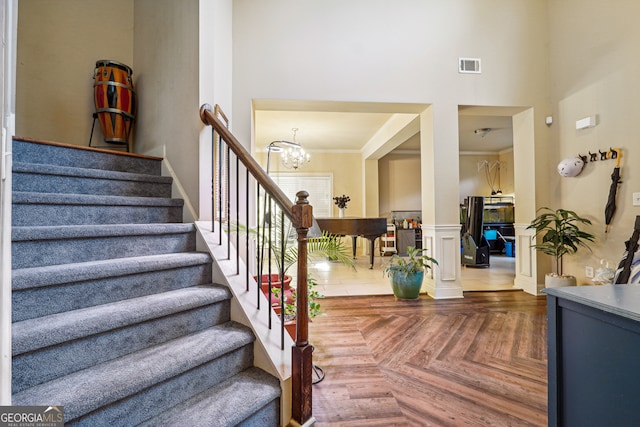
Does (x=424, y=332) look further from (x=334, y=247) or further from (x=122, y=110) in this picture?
(x=122, y=110)

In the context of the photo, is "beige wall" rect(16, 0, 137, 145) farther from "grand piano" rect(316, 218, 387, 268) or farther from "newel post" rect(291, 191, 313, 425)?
"grand piano" rect(316, 218, 387, 268)

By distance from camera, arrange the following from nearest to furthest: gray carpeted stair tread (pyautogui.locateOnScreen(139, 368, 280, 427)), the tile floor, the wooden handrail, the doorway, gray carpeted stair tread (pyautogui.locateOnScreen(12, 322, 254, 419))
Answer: gray carpeted stair tread (pyautogui.locateOnScreen(12, 322, 254, 419))
gray carpeted stair tread (pyautogui.locateOnScreen(139, 368, 280, 427))
the wooden handrail
the tile floor
the doorway

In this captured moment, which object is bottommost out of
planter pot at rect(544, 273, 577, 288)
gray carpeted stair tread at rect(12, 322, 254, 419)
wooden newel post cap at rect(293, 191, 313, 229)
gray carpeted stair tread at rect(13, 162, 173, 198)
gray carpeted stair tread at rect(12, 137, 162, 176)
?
planter pot at rect(544, 273, 577, 288)

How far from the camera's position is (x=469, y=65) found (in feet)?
12.0

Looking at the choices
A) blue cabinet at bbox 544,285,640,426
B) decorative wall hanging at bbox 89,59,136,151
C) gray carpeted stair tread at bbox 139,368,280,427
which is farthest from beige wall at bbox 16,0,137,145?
blue cabinet at bbox 544,285,640,426

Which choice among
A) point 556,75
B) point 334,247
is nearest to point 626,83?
point 556,75

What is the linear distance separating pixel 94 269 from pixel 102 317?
0.84 ft

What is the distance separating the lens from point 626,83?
9.55 feet

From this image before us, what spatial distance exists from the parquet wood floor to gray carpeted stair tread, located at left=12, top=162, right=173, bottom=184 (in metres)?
1.77

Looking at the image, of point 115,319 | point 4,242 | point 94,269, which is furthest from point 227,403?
point 4,242

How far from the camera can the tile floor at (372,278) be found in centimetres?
390

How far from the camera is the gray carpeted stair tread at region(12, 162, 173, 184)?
5.19 feet

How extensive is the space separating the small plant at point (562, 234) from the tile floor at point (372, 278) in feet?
2.60

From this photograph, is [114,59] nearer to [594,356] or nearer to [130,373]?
[130,373]
